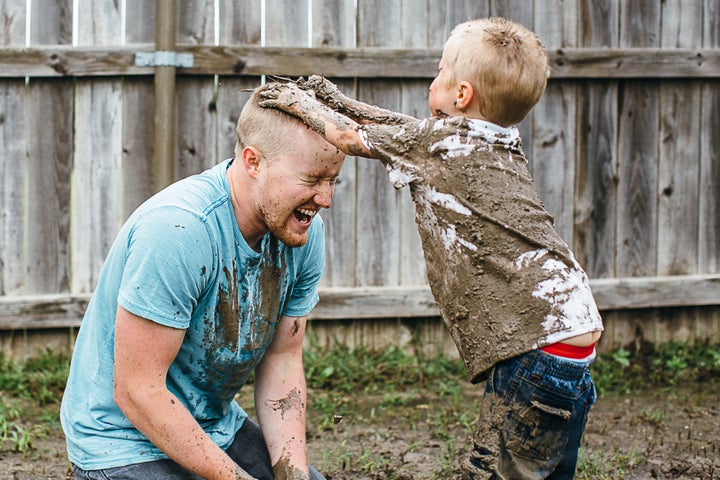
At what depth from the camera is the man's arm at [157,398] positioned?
2.59 m

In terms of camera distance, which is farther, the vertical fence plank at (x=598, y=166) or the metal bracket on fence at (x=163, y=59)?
the vertical fence plank at (x=598, y=166)

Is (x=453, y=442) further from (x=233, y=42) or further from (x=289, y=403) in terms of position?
(x=233, y=42)

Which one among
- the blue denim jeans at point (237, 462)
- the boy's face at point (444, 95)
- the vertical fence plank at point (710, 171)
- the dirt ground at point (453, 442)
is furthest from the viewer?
the vertical fence plank at point (710, 171)

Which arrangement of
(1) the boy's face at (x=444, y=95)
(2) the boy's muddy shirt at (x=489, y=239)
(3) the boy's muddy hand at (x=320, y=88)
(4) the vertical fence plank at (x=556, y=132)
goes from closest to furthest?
(2) the boy's muddy shirt at (x=489, y=239) < (1) the boy's face at (x=444, y=95) < (3) the boy's muddy hand at (x=320, y=88) < (4) the vertical fence plank at (x=556, y=132)

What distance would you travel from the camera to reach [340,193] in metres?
5.40

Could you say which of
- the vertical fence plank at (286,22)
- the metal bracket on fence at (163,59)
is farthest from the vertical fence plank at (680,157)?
the metal bracket on fence at (163,59)

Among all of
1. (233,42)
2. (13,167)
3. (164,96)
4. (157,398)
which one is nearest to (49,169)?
(13,167)

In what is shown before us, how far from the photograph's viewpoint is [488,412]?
289 centimetres

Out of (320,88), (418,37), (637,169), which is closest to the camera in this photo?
(320,88)

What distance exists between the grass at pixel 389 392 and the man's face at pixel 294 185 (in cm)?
163

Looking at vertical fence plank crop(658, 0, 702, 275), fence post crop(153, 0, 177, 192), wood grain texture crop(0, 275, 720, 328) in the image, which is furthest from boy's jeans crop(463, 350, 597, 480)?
vertical fence plank crop(658, 0, 702, 275)

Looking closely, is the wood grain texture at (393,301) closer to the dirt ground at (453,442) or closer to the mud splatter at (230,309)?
the dirt ground at (453,442)

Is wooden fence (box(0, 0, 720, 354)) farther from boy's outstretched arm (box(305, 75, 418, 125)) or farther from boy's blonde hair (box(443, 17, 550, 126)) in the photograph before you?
boy's blonde hair (box(443, 17, 550, 126))

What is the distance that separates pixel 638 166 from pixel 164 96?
2.74 meters
